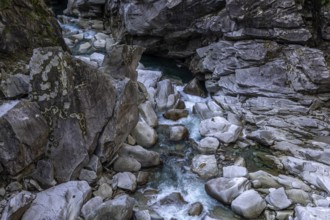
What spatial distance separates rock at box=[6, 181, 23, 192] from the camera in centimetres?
723

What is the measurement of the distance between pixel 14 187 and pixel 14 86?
247 cm

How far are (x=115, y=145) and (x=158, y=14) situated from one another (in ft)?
25.5

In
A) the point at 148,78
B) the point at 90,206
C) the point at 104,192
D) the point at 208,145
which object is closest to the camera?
the point at 90,206

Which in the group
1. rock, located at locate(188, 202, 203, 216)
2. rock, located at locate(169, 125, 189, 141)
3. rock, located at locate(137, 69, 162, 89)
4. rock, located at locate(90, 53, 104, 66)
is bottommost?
rock, located at locate(188, 202, 203, 216)

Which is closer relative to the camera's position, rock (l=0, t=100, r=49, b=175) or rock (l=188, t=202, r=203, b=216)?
rock (l=0, t=100, r=49, b=175)

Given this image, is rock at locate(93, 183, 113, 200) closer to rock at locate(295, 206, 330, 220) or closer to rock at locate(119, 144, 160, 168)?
rock at locate(119, 144, 160, 168)

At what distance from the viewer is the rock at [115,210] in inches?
276

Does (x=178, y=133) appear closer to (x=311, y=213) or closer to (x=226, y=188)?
(x=226, y=188)

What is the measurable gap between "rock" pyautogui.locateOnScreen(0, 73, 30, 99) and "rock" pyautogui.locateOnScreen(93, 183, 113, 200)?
9.83ft

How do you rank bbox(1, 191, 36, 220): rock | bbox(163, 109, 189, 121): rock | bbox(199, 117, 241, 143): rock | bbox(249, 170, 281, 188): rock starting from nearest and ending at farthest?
1. bbox(1, 191, 36, 220): rock
2. bbox(249, 170, 281, 188): rock
3. bbox(199, 117, 241, 143): rock
4. bbox(163, 109, 189, 121): rock

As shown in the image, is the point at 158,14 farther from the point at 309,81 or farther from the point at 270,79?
the point at 309,81

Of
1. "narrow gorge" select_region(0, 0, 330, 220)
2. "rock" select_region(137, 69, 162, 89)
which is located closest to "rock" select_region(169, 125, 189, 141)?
"narrow gorge" select_region(0, 0, 330, 220)

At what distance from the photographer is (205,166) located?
9.37 metres

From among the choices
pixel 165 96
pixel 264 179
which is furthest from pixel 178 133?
pixel 264 179
